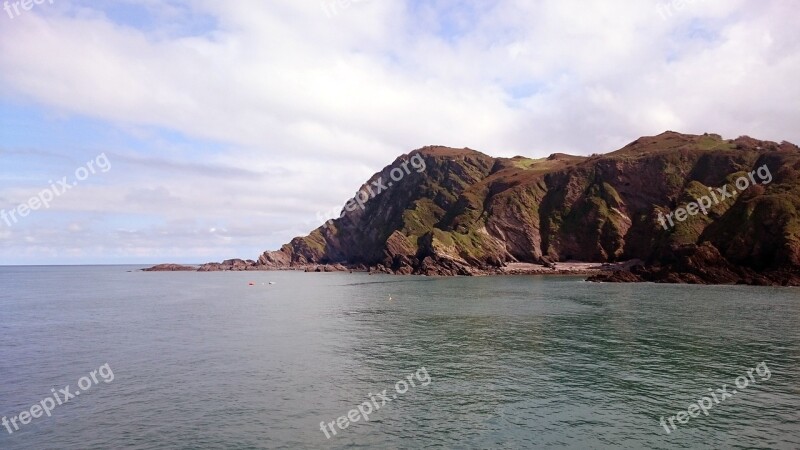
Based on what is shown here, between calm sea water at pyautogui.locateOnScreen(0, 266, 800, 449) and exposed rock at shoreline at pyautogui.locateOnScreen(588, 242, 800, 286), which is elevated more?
exposed rock at shoreline at pyautogui.locateOnScreen(588, 242, 800, 286)

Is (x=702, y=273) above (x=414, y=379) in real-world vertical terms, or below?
above

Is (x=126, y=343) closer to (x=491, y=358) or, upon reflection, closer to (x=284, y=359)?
(x=284, y=359)

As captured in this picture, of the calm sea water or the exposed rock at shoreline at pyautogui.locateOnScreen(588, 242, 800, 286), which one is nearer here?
the calm sea water

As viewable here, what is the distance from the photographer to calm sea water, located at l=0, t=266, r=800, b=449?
92.4ft

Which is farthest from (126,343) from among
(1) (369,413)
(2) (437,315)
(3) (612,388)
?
(3) (612,388)

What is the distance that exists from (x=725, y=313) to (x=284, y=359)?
69.5 metres

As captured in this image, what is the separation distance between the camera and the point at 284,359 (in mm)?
47969

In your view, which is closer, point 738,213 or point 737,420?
point 737,420

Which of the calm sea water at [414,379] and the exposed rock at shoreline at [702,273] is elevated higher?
the exposed rock at shoreline at [702,273]

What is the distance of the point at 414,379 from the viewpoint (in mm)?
39656

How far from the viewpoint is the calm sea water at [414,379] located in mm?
28172

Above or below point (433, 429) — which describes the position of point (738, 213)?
above

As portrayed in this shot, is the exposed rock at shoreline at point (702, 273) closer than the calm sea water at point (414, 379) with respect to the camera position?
No

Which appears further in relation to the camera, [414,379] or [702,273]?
[702,273]
